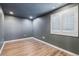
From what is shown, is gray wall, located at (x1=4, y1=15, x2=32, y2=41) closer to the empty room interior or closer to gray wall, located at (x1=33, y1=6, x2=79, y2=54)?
the empty room interior

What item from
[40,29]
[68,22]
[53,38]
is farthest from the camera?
[53,38]

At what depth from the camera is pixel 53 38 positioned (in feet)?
6.81

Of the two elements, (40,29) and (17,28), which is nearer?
(40,29)

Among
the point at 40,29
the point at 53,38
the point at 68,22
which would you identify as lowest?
the point at 53,38

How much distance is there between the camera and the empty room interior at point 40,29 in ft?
4.91

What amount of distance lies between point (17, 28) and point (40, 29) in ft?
2.39

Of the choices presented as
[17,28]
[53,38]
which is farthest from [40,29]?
[17,28]

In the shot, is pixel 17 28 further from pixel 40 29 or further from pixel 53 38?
pixel 53 38

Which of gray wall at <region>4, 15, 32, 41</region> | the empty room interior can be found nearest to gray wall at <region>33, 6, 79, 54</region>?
the empty room interior

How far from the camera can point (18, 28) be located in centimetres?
214

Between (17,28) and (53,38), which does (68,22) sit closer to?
(53,38)

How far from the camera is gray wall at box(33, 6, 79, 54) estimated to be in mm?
1598

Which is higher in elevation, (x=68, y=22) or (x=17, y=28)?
(x=68, y=22)

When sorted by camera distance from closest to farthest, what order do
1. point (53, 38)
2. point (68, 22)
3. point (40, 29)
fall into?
point (68, 22), point (40, 29), point (53, 38)
